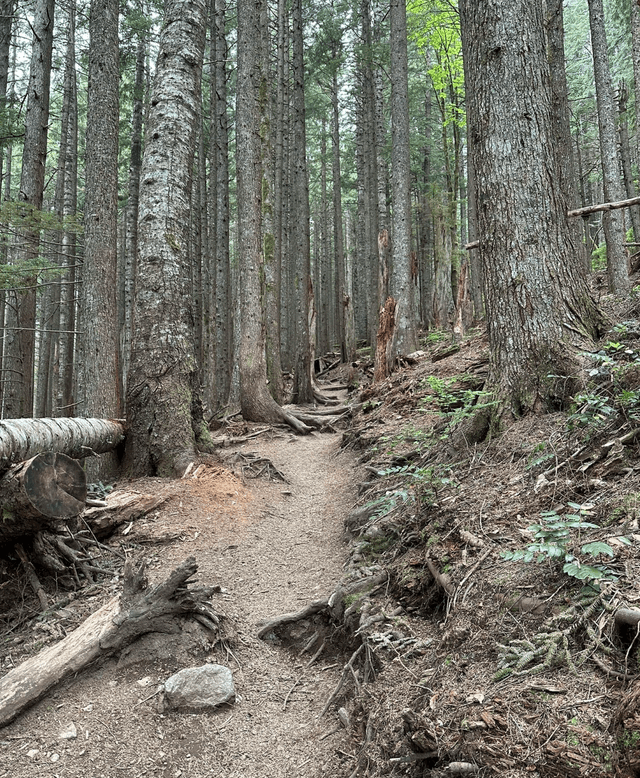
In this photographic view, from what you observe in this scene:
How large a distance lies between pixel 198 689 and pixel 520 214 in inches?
169

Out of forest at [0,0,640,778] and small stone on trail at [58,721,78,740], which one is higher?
forest at [0,0,640,778]

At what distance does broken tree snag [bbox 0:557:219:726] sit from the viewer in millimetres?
2889

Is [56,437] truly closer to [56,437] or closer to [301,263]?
[56,437]

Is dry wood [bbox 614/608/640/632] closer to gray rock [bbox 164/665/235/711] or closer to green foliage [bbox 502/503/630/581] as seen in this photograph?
green foliage [bbox 502/503/630/581]

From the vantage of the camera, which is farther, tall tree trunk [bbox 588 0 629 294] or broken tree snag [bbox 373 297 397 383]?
broken tree snag [bbox 373 297 397 383]

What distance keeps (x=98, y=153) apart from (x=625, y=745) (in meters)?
9.28

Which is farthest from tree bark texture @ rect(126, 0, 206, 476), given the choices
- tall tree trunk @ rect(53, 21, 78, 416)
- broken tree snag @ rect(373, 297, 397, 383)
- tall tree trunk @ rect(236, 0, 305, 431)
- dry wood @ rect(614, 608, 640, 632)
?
tall tree trunk @ rect(53, 21, 78, 416)

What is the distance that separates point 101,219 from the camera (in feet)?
27.1

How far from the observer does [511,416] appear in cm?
424

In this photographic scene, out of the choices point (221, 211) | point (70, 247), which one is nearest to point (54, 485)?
point (221, 211)

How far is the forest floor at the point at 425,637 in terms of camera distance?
1.77m

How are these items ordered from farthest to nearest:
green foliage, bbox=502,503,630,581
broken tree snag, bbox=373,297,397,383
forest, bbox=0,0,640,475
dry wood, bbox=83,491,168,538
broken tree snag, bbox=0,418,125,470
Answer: broken tree snag, bbox=373,297,397,383
dry wood, bbox=83,491,168,538
forest, bbox=0,0,640,475
broken tree snag, bbox=0,418,125,470
green foliage, bbox=502,503,630,581

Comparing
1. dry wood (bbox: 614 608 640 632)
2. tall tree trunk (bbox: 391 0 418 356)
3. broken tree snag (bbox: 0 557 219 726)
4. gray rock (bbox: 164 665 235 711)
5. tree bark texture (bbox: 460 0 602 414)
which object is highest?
tall tree trunk (bbox: 391 0 418 356)

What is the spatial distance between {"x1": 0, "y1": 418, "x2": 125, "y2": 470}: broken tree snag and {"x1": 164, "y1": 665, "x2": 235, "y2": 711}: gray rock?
2.25 meters
